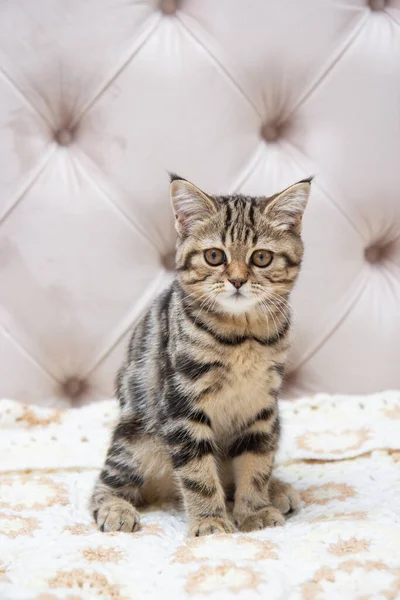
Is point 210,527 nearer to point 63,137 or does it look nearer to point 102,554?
point 102,554

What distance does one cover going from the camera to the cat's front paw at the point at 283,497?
3.41ft

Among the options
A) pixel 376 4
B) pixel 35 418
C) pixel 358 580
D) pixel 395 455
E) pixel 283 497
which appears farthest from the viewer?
pixel 376 4

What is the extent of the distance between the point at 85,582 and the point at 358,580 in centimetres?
28

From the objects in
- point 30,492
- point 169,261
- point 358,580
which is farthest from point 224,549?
point 169,261

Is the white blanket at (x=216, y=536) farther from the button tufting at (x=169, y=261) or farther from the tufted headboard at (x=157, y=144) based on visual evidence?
the button tufting at (x=169, y=261)

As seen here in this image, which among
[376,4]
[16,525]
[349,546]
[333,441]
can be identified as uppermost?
[376,4]

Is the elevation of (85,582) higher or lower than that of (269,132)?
lower

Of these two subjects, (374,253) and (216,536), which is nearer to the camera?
(216,536)

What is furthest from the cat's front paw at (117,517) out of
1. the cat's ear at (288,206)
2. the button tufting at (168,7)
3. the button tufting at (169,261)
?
the button tufting at (168,7)

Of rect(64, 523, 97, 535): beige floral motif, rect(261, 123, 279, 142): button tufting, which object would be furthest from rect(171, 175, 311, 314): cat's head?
rect(261, 123, 279, 142): button tufting

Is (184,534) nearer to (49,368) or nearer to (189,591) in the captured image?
(189,591)

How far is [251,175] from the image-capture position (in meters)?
1.47

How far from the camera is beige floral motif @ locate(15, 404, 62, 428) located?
136cm

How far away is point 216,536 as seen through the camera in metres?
0.84
